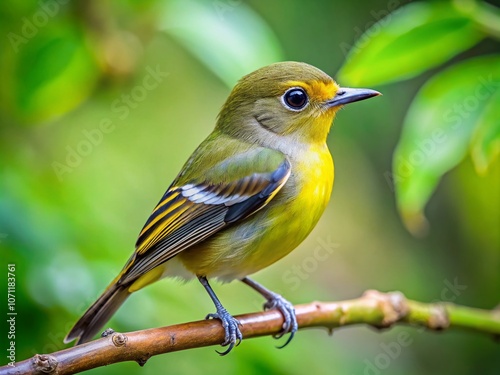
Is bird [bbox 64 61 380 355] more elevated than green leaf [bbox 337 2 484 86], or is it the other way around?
green leaf [bbox 337 2 484 86]

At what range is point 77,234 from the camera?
3127 millimetres

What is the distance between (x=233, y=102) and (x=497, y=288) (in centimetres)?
270

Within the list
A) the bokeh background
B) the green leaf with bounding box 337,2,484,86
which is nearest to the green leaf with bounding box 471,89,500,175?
the green leaf with bounding box 337,2,484,86

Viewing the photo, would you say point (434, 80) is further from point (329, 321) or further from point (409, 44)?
point (329, 321)

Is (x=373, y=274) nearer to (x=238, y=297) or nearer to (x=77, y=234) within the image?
(x=238, y=297)

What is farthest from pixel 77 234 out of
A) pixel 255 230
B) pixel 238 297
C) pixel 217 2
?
pixel 238 297

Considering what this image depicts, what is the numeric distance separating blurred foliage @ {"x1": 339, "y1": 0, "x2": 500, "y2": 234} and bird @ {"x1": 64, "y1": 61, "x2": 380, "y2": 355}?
34cm

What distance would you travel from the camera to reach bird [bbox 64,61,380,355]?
2.97 meters

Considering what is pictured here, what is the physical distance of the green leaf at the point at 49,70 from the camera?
318 cm


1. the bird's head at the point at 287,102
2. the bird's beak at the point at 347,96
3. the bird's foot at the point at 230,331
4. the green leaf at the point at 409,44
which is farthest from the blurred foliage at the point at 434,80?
the bird's foot at the point at 230,331

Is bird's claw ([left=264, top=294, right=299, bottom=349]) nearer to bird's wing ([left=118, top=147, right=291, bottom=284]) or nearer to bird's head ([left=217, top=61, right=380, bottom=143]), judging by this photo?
bird's wing ([left=118, top=147, right=291, bottom=284])

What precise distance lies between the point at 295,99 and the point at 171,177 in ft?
7.78

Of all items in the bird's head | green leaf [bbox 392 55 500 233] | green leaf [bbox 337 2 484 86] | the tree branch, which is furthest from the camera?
the bird's head

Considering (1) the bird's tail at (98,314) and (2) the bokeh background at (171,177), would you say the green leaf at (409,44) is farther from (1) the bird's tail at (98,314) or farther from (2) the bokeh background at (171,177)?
(1) the bird's tail at (98,314)
